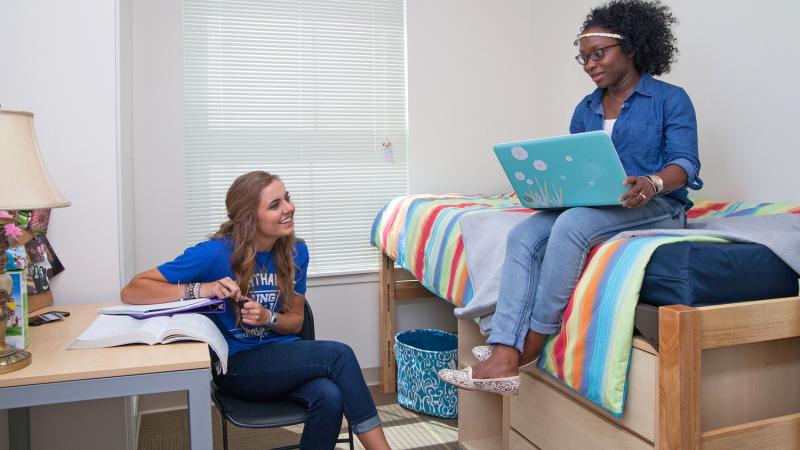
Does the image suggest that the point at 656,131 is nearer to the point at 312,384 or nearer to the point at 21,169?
the point at 312,384

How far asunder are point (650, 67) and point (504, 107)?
1.43 meters

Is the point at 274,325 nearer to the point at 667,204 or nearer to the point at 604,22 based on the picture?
the point at 667,204

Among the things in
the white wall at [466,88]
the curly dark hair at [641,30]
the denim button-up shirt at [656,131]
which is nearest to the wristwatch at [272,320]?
the denim button-up shirt at [656,131]

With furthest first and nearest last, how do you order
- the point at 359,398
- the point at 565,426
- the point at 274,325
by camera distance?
1. the point at 274,325
2. the point at 359,398
3. the point at 565,426

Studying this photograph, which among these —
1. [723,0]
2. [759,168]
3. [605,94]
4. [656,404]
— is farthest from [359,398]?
[723,0]

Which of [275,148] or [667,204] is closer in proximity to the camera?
[667,204]

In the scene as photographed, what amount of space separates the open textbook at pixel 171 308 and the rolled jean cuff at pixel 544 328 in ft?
2.39

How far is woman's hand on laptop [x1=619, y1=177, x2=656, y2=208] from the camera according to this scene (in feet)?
4.58

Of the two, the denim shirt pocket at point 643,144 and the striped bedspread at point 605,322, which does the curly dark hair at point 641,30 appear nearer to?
the denim shirt pocket at point 643,144

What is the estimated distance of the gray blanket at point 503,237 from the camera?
1.29 meters

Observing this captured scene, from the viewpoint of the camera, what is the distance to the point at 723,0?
2123 mm

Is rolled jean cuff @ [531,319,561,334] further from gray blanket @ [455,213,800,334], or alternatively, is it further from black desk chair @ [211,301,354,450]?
black desk chair @ [211,301,354,450]

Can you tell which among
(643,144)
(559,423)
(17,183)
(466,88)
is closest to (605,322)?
(559,423)

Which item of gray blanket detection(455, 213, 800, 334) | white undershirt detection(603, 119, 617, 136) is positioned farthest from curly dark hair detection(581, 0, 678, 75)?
gray blanket detection(455, 213, 800, 334)
